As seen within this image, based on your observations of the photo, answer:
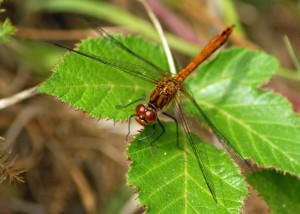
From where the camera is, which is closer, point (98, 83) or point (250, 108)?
point (98, 83)

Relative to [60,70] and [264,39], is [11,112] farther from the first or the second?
[264,39]

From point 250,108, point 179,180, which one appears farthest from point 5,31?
point 250,108

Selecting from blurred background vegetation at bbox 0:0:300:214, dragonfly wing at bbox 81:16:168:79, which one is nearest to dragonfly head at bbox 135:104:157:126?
dragonfly wing at bbox 81:16:168:79

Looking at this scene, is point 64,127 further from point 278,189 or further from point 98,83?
point 278,189

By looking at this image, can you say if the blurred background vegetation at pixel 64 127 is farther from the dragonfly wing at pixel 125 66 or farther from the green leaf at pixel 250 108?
the dragonfly wing at pixel 125 66

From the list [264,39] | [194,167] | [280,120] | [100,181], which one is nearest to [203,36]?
[264,39]
